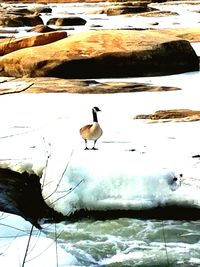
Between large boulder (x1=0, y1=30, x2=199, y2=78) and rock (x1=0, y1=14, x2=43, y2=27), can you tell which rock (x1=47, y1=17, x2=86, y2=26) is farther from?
large boulder (x1=0, y1=30, x2=199, y2=78)

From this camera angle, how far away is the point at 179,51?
13.3 metres

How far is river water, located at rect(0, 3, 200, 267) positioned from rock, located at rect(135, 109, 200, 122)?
0.25 m

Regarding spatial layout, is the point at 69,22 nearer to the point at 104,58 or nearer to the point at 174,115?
the point at 104,58

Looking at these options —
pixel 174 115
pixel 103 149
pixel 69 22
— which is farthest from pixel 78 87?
pixel 69 22

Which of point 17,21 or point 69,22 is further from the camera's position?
point 69,22

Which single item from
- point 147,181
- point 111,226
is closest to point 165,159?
point 147,181

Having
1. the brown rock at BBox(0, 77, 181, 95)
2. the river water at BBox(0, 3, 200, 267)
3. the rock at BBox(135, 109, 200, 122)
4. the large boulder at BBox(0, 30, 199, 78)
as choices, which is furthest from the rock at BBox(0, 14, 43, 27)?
the rock at BBox(135, 109, 200, 122)

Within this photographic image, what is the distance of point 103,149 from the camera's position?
7.04m

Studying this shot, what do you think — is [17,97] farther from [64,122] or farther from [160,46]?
[160,46]

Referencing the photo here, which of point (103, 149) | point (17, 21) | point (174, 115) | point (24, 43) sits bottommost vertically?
point (17, 21)

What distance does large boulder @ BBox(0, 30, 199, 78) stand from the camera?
41.5 feet

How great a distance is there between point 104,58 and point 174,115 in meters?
4.09

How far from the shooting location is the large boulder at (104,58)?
1266 cm

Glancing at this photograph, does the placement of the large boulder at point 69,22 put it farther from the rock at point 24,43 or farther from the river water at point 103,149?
the river water at point 103,149
